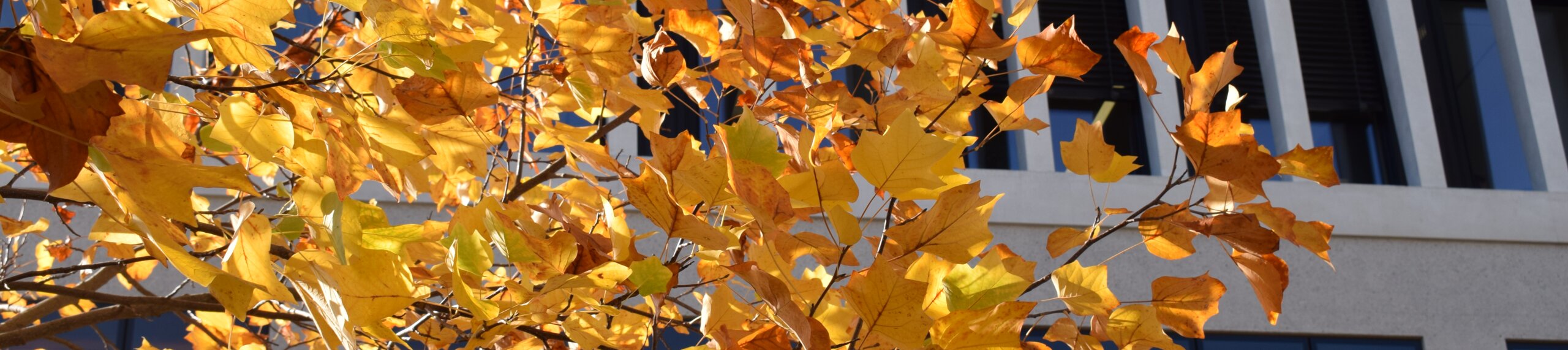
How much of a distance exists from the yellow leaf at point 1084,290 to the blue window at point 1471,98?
4501 millimetres

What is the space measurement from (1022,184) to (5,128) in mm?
3699

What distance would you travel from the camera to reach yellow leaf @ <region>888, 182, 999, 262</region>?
28.2 inches

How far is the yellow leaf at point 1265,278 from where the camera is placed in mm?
864

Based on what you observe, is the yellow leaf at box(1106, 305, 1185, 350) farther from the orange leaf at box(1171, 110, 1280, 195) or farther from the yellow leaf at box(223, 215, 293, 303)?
the yellow leaf at box(223, 215, 293, 303)

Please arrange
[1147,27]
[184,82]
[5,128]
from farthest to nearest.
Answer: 1. [1147,27]
2. [184,82]
3. [5,128]

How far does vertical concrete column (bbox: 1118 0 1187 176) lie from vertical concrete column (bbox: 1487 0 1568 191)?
1.42m

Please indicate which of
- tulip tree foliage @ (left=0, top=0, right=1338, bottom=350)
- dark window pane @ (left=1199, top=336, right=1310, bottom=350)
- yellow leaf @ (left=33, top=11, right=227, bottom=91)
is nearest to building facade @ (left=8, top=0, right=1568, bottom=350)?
dark window pane @ (left=1199, top=336, right=1310, bottom=350)

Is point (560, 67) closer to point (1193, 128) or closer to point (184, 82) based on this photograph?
point (184, 82)

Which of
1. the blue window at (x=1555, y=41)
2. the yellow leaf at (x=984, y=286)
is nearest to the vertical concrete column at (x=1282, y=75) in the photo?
the blue window at (x=1555, y=41)

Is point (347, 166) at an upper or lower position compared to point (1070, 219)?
upper

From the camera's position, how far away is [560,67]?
1.23m

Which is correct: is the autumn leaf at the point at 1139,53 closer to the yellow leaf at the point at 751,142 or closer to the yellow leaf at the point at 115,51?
the yellow leaf at the point at 751,142

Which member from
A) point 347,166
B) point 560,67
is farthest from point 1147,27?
point 347,166

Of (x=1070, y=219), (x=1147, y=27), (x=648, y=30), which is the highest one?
(x=648, y=30)
